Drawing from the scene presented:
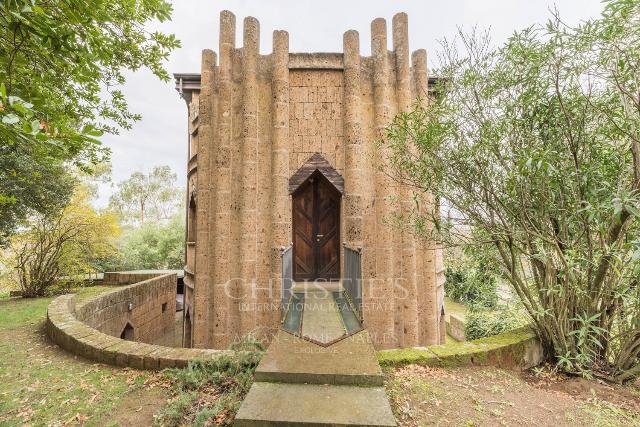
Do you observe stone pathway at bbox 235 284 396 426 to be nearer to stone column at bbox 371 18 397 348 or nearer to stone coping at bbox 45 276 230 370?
stone coping at bbox 45 276 230 370

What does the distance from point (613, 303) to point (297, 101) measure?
23.7ft

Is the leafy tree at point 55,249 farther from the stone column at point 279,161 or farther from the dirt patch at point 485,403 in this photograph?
the dirt patch at point 485,403

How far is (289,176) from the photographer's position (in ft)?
23.7

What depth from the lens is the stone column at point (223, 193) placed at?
6.97 meters

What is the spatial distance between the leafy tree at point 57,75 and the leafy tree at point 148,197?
25987mm

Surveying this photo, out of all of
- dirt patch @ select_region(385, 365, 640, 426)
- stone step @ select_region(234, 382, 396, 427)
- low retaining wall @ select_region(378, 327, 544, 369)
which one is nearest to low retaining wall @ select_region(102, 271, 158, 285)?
stone step @ select_region(234, 382, 396, 427)

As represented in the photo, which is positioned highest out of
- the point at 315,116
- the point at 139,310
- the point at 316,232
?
the point at 315,116

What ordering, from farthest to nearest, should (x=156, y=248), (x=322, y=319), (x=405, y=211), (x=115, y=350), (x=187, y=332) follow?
(x=156, y=248)
(x=187, y=332)
(x=405, y=211)
(x=322, y=319)
(x=115, y=350)

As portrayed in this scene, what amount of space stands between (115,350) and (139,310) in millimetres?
6365

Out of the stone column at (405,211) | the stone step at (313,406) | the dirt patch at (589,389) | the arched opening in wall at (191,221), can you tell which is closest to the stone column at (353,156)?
the stone column at (405,211)

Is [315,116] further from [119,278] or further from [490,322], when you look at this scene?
A: [119,278]

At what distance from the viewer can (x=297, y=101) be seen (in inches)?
294

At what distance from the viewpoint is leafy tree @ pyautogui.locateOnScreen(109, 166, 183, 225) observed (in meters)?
33.8

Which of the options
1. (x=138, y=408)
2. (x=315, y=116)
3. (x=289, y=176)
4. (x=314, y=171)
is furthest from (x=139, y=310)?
(x=315, y=116)
